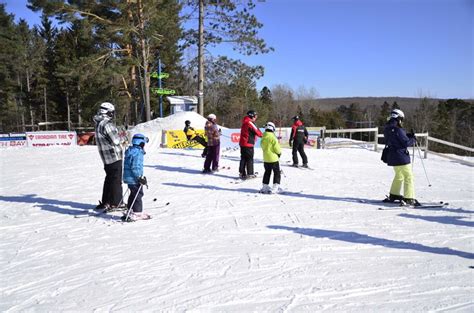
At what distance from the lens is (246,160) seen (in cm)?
1038

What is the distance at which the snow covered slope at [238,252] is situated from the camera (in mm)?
3611

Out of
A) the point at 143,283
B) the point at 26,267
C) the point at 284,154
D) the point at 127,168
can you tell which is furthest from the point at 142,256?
the point at 284,154

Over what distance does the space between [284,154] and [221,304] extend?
13130mm

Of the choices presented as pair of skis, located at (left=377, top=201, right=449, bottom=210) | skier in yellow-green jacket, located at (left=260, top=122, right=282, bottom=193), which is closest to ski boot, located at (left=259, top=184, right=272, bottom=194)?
skier in yellow-green jacket, located at (left=260, top=122, right=282, bottom=193)

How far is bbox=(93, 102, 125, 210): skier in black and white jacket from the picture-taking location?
21.9ft

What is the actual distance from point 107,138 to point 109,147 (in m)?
0.17

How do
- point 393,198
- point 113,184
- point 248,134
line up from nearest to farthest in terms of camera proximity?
point 113,184, point 393,198, point 248,134

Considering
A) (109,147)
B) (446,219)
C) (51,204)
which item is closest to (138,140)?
(109,147)

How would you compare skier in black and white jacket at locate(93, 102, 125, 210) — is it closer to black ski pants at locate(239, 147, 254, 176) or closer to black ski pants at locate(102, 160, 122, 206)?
black ski pants at locate(102, 160, 122, 206)

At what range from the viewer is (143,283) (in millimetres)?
4008

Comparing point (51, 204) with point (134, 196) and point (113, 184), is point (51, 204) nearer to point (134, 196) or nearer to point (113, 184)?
point (113, 184)

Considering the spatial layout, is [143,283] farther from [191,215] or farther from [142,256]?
[191,215]

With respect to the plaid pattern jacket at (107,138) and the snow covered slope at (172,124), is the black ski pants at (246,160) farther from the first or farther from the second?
the snow covered slope at (172,124)

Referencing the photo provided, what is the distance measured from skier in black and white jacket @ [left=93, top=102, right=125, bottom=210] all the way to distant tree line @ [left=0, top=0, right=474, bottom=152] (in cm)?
1899
